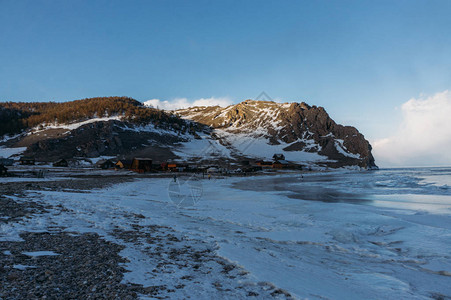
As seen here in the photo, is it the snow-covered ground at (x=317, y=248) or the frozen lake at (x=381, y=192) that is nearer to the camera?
the snow-covered ground at (x=317, y=248)

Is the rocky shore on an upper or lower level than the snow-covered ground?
upper

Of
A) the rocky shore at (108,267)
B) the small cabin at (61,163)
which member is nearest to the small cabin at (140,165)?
the small cabin at (61,163)

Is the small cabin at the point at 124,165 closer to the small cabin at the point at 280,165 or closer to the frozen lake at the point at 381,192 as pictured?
the frozen lake at the point at 381,192

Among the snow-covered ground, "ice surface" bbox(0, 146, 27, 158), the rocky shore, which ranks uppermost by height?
"ice surface" bbox(0, 146, 27, 158)

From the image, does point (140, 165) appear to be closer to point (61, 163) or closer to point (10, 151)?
point (61, 163)

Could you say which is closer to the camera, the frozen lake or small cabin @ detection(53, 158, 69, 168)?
the frozen lake

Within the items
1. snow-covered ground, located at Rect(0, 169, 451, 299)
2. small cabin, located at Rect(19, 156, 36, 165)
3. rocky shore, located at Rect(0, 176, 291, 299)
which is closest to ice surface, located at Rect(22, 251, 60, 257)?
rocky shore, located at Rect(0, 176, 291, 299)

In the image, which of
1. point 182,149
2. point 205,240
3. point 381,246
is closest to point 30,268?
point 205,240

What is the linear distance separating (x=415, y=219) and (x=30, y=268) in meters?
17.1

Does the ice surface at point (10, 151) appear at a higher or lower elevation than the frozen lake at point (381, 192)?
higher

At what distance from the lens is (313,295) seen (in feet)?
16.6

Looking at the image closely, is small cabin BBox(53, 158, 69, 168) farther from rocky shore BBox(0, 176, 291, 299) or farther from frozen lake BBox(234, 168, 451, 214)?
rocky shore BBox(0, 176, 291, 299)

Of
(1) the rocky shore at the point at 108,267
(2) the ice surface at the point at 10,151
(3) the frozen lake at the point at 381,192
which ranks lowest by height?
(3) the frozen lake at the point at 381,192

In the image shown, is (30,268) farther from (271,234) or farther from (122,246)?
(271,234)
